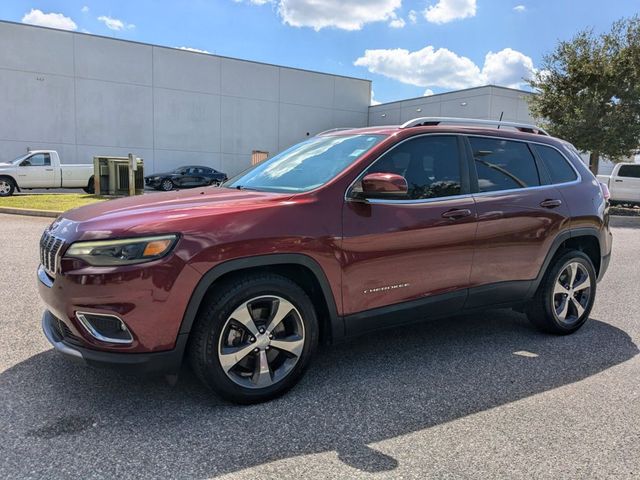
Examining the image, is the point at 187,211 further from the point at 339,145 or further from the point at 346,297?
the point at 339,145

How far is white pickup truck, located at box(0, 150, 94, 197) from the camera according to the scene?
18844 mm

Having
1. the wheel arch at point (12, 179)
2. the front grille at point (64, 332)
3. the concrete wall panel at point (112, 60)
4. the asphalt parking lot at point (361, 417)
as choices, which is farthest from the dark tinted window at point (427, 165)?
the concrete wall panel at point (112, 60)

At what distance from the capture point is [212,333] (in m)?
2.94

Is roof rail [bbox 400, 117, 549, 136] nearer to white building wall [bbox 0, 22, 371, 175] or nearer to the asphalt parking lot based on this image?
the asphalt parking lot

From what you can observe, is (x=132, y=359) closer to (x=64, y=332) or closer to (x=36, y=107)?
(x=64, y=332)

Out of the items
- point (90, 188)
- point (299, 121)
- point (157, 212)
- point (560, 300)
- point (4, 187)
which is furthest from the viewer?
point (299, 121)

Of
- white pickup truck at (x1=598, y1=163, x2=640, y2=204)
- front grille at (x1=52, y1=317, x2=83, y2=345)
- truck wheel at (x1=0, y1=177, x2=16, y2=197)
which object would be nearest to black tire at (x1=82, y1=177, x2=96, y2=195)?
truck wheel at (x1=0, y1=177, x2=16, y2=197)

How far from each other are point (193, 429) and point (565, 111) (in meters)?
22.5

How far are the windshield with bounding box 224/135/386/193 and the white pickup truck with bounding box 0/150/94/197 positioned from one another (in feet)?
59.1

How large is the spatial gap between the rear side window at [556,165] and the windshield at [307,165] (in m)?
1.77

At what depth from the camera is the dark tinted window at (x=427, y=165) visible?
3695 millimetres

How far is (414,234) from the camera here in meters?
3.56

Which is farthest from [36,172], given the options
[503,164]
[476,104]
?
[476,104]

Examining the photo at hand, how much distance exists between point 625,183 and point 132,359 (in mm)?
21003
